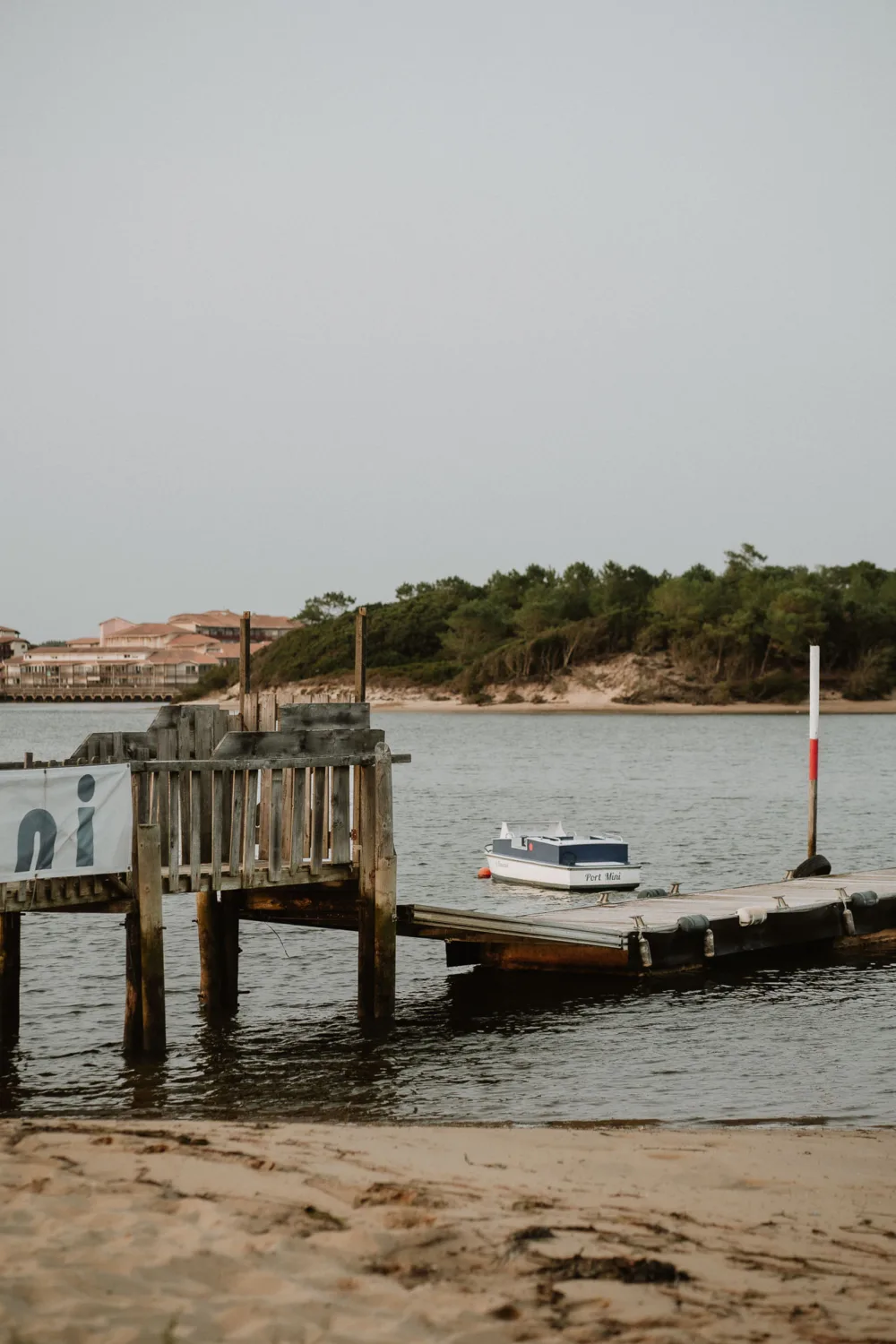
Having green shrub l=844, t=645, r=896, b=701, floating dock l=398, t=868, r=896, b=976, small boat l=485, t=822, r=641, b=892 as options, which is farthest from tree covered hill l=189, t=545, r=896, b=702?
floating dock l=398, t=868, r=896, b=976

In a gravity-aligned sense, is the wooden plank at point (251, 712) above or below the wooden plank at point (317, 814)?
above

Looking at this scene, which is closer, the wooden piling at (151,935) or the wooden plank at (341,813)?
the wooden piling at (151,935)

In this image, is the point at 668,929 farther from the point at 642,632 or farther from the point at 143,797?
the point at 642,632

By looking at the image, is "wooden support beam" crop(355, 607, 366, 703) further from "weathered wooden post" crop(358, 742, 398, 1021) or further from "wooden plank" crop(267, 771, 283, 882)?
"wooden plank" crop(267, 771, 283, 882)

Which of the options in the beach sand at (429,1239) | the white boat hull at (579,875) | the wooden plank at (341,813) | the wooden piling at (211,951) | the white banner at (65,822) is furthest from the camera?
the white boat hull at (579,875)

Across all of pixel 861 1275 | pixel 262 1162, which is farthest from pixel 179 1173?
pixel 861 1275

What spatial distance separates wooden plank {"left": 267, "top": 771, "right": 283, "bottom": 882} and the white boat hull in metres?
14.3

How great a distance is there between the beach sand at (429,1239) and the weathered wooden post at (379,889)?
5194 mm

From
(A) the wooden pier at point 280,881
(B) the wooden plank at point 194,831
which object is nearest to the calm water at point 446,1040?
(A) the wooden pier at point 280,881

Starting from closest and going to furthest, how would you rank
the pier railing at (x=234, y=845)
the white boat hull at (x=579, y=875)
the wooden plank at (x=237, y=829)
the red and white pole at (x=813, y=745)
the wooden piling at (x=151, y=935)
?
the wooden piling at (x=151, y=935) → the pier railing at (x=234, y=845) → the wooden plank at (x=237, y=829) → the red and white pole at (x=813, y=745) → the white boat hull at (x=579, y=875)

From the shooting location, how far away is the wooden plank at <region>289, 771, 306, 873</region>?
1396cm

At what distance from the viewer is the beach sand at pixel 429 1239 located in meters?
5.98

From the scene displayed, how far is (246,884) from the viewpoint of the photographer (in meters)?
13.7

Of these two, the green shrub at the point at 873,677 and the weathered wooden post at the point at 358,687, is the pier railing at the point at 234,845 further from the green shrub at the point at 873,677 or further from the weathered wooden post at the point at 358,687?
the green shrub at the point at 873,677
